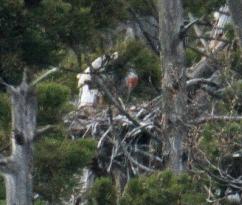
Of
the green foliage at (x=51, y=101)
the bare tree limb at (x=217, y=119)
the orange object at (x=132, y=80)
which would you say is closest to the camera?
the green foliage at (x=51, y=101)

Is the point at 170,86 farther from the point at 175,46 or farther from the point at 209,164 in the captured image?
the point at 209,164

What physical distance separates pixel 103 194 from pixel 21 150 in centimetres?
159

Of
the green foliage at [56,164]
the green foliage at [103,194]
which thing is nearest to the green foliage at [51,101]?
the green foliage at [56,164]

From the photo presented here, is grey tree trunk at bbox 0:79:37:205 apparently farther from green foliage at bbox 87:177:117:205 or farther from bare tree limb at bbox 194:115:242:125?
bare tree limb at bbox 194:115:242:125

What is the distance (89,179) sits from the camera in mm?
11039

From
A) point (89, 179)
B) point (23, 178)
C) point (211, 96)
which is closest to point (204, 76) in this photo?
point (211, 96)

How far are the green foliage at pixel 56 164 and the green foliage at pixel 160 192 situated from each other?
70 centimetres

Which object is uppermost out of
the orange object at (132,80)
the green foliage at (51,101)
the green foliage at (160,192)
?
the orange object at (132,80)

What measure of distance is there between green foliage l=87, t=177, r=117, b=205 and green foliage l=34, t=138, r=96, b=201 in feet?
1.05

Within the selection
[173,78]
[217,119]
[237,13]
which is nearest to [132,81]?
[173,78]

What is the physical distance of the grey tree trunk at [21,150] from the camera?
6.95m

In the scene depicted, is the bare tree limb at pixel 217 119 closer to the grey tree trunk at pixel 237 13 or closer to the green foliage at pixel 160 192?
the green foliage at pixel 160 192

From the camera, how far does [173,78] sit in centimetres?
1034

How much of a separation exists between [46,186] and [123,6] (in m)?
1.55
